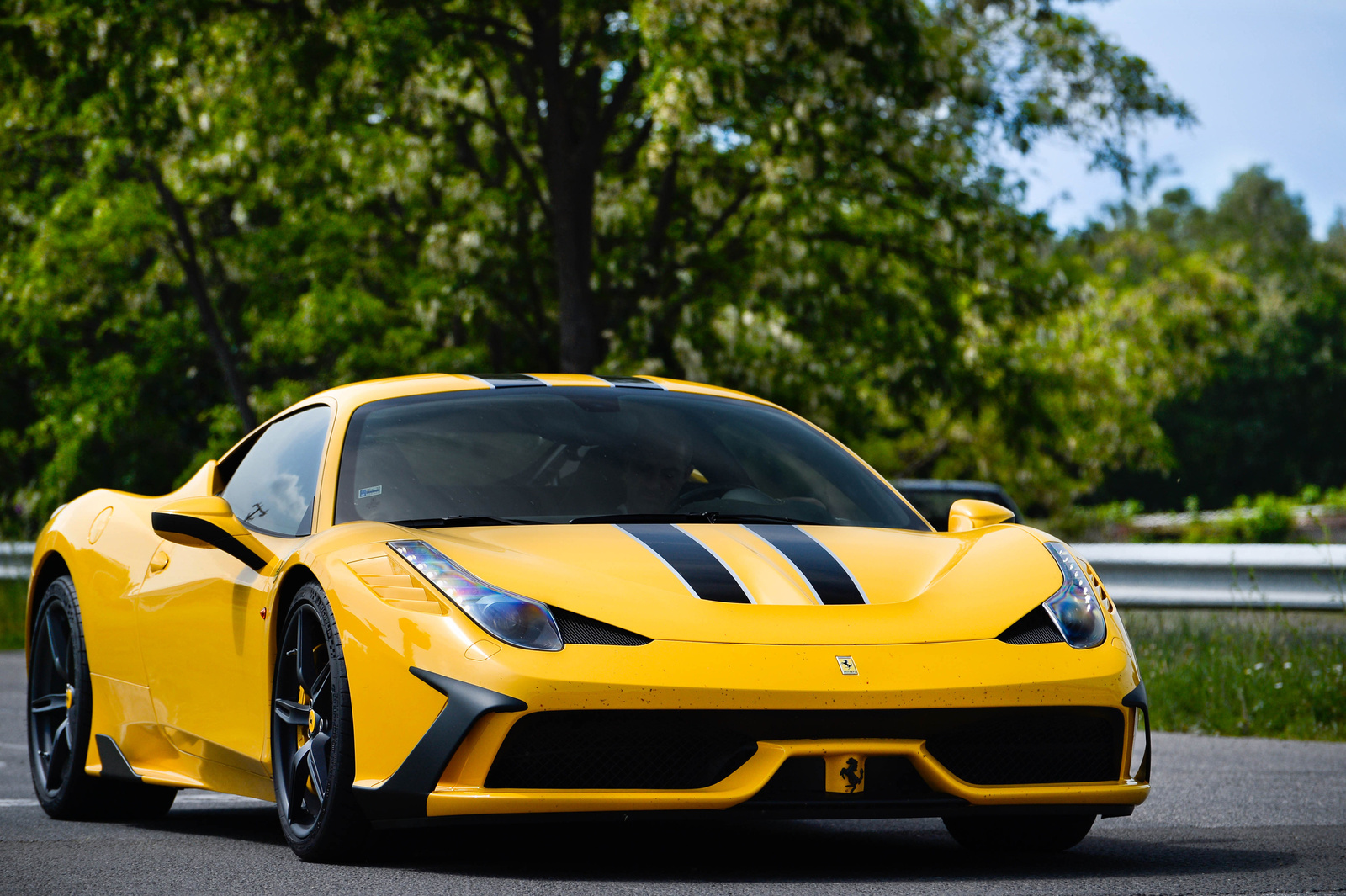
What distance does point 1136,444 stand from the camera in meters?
28.8

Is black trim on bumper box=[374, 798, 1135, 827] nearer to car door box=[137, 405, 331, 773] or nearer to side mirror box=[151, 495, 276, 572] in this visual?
car door box=[137, 405, 331, 773]

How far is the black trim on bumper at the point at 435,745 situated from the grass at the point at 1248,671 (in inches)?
216

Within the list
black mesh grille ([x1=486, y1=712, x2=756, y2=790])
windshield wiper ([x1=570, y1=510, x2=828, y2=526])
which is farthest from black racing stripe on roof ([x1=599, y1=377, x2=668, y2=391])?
black mesh grille ([x1=486, y1=712, x2=756, y2=790])

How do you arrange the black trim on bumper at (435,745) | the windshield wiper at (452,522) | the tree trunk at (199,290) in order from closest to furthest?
the black trim on bumper at (435,745)
the windshield wiper at (452,522)
the tree trunk at (199,290)

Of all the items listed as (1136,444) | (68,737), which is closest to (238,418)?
(1136,444)

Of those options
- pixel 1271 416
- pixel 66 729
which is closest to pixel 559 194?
pixel 66 729

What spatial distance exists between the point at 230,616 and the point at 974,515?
2.04m

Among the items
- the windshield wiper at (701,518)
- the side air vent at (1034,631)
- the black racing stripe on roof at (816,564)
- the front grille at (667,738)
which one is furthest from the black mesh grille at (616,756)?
the windshield wiper at (701,518)

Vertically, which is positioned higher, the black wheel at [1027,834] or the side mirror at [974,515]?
the side mirror at [974,515]

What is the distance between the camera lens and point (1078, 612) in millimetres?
4266

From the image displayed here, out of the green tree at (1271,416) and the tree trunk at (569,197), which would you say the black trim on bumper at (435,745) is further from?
the green tree at (1271,416)

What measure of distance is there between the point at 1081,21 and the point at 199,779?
16.3 meters

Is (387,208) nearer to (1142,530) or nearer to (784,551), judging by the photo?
(784,551)

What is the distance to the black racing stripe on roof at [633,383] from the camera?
539cm
